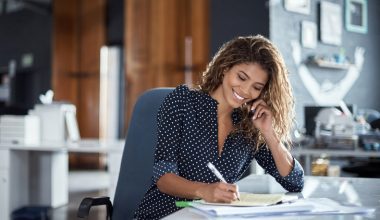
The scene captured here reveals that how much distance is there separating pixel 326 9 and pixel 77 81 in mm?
5376

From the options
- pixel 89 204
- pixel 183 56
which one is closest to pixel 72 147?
pixel 89 204

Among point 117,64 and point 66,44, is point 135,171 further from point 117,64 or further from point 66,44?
point 66,44

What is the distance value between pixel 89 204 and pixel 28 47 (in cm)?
859

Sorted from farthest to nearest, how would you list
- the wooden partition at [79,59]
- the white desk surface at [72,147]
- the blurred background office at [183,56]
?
the wooden partition at [79,59] → the blurred background office at [183,56] → the white desk surface at [72,147]

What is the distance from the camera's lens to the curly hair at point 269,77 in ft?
5.20

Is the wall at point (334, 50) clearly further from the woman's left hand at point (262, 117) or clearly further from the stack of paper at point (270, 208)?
the stack of paper at point (270, 208)

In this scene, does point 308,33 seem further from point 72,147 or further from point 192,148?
point 192,148

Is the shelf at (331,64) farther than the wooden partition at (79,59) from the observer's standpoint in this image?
No

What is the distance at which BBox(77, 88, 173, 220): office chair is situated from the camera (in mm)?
1856

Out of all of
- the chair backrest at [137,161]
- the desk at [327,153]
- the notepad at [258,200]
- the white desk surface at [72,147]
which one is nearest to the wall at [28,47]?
the white desk surface at [72,147]

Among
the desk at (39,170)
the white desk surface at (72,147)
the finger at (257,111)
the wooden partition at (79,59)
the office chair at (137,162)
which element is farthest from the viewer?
the wooden partition at (79,59)

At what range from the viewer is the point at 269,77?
1.59 meters

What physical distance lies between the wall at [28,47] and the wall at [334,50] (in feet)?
18.5

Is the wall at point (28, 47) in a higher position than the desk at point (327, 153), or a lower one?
higher
